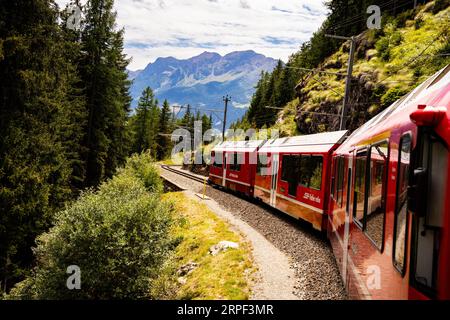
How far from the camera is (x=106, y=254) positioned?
35.8ft

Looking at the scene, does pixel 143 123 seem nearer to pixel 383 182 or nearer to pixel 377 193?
pixel 377 193

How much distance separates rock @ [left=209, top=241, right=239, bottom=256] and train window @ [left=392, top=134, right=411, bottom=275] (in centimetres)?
833

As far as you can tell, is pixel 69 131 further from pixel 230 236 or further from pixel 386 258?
pixel 386 258

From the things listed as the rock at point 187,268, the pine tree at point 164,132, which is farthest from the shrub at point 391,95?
the pine tree at point 164,132

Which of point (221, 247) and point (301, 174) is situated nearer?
point (221, 247)

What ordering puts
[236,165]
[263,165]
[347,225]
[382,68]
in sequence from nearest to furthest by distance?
[347,225], [263,165], [236,165], [382,68]

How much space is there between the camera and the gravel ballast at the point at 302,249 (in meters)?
8.49

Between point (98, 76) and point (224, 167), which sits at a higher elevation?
point (98, 76)

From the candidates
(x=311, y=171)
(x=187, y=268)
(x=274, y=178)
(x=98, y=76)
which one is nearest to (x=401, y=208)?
(x=187, y=268)

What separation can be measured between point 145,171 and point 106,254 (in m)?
17.5

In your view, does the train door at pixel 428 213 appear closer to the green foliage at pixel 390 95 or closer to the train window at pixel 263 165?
the train window at pixel 263 165
